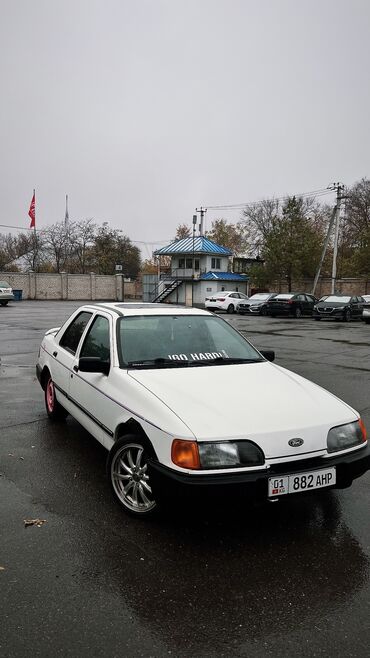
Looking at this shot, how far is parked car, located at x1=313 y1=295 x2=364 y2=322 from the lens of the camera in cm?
2794

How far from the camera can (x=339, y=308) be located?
27875 mm

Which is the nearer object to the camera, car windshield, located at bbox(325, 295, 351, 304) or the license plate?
the license plate

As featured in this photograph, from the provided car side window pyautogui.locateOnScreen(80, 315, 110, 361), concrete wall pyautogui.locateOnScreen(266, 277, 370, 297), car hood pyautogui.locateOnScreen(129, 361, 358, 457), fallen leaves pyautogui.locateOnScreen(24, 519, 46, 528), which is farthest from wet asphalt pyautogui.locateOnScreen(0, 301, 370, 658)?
concrete wall pyautogui.locateOnScreen(266, 277, 370, 297)

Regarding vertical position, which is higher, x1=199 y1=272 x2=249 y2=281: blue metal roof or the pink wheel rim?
x1=199 y1=272 x2=249 y2=281: blue metal roof

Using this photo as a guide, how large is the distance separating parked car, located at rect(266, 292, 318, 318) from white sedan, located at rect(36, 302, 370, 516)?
25636 millimetres

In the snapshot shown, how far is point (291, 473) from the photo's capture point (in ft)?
9.97

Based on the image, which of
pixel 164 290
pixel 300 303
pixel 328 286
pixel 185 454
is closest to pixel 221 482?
pixel 185 454

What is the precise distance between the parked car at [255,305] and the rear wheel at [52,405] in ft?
85.9

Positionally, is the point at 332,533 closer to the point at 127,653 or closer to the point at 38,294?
the point at 127,653

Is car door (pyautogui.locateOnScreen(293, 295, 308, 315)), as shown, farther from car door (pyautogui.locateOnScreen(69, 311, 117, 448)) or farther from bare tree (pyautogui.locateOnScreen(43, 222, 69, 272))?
bare tree (pyautogui.locateOnScreen(43, 222, 69, 272))

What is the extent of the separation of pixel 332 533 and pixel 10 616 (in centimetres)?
207

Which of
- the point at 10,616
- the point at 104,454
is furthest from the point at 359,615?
the point at 104,454

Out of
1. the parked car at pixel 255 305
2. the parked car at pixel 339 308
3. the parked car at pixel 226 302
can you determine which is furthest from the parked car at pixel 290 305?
the parked car at pixel 226 302

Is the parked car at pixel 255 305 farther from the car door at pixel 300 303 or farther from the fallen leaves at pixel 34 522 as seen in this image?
the fallen leaves at pixel 34 522
